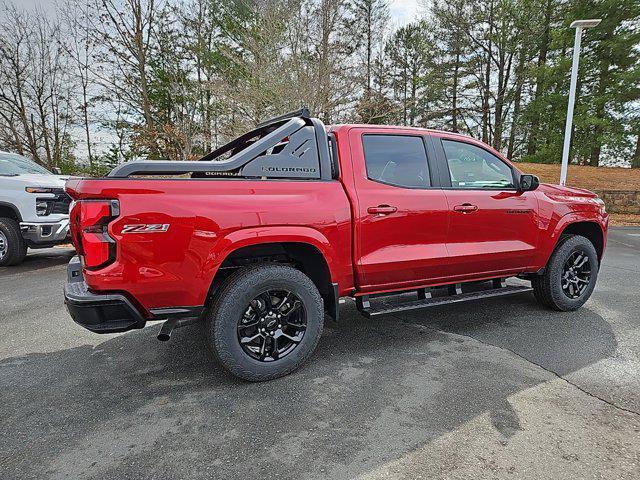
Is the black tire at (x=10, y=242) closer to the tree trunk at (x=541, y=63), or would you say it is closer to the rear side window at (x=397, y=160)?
the rear side window at (x=397, y=160)

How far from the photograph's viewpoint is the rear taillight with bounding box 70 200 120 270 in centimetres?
221

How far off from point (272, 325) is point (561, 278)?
10.7 feet

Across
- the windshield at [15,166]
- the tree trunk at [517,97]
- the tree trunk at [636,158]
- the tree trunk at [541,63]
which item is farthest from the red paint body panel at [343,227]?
the tree trunk at [517,97]

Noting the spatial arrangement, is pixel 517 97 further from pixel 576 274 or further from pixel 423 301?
pixel 423 301

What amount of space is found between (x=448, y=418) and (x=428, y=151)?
220cm

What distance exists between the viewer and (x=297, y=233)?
105 inches

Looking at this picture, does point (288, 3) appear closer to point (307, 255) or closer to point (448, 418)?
point (307, 255)

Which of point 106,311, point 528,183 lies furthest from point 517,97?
point 106,311

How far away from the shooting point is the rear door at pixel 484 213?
135 inches

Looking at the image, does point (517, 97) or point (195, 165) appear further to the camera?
point (517, 97)

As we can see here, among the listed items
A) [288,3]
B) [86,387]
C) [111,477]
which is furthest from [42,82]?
[111,477]

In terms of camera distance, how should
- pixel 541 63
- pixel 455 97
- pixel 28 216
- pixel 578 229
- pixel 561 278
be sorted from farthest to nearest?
pixel 455 97
pixel 541 63
pixel 28 216
pixel 578 229
pixel 561 278

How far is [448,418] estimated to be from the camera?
89.3 inches

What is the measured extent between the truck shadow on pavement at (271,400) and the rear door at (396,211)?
0.68m
